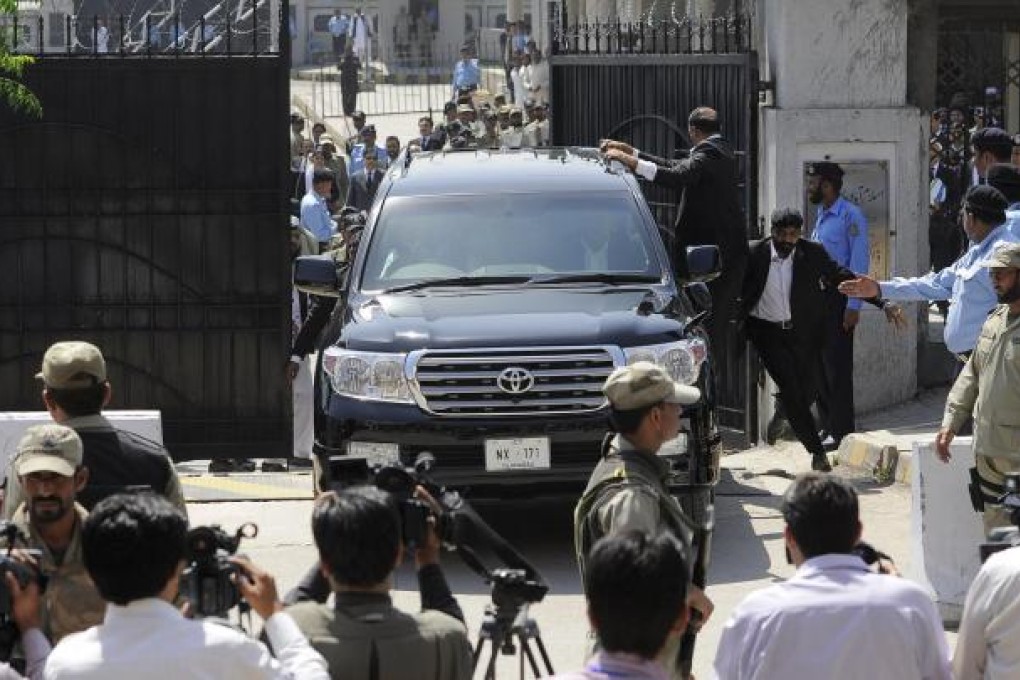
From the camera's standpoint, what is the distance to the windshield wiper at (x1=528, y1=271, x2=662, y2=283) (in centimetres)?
1195

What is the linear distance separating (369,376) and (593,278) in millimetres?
1484

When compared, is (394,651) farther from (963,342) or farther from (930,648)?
(963,342)

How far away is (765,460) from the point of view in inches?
571

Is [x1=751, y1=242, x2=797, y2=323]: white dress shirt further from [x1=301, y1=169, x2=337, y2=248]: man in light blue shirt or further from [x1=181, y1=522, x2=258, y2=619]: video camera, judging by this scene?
[x1=181, y1=522, x2=258, y2=619]: video camera

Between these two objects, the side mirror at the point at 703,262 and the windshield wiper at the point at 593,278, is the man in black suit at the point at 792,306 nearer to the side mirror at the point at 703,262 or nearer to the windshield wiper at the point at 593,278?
the side mirror at the point at 703,262

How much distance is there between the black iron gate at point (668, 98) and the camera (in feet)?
49.4

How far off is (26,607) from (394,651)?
3.15 feet

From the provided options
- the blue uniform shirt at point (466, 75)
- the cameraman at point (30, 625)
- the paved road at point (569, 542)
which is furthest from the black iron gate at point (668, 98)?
the blue uniform shirt at point (466, 75)

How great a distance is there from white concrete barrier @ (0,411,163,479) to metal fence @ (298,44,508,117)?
112 ft

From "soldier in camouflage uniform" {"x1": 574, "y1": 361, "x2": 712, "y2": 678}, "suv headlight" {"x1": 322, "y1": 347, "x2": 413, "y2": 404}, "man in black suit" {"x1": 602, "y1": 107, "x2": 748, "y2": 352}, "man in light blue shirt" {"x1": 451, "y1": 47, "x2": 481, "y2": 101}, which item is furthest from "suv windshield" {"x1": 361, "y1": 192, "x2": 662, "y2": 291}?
"man in light blue shirt" {"x1": 451, "y1": 47, "x2": 481, "y2": 101}

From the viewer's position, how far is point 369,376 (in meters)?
11.1

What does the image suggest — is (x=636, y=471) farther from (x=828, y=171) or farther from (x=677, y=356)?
(x=828, y=171)

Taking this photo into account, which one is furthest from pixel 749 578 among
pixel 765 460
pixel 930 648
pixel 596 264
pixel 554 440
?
pixel 930 648

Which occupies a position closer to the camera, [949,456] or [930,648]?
[930,648]
